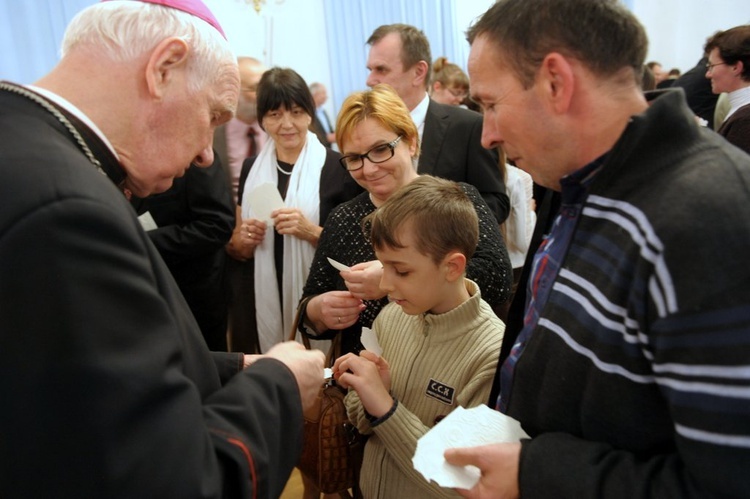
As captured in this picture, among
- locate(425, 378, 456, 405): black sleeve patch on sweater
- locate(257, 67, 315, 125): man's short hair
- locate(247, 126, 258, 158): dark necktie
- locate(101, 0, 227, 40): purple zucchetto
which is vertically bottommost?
locate(425, 378, 456, 405): black sleeve patch on sweater

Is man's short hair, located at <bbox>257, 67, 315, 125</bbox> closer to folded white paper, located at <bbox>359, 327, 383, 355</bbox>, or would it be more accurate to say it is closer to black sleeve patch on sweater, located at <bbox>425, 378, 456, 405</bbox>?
folded white paper, located at <bbox>359, 327, 383, 355</bbox>

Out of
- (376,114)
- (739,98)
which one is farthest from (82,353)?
(739,98)

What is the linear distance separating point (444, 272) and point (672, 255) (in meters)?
0.96

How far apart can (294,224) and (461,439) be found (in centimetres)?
201

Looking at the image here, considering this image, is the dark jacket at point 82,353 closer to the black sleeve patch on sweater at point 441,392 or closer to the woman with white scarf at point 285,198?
the black sleeve patch on sweater at point 441,392

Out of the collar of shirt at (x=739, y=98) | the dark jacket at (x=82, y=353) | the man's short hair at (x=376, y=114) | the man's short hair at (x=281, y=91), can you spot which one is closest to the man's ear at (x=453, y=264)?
the man's short hair at (x=376, y=114)

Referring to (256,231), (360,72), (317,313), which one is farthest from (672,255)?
(360,72)

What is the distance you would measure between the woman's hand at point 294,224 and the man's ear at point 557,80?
80.5 inches

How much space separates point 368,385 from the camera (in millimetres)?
1635


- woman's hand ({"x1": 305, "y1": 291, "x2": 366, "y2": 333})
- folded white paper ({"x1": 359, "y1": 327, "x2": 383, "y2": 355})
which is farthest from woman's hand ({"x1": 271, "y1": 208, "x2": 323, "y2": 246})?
folded white paper ({"x1": 359, "y1": 327, "x2": 383, "y2": 355})

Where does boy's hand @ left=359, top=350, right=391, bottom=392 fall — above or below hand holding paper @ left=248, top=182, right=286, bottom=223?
below

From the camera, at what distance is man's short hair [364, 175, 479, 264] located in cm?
177

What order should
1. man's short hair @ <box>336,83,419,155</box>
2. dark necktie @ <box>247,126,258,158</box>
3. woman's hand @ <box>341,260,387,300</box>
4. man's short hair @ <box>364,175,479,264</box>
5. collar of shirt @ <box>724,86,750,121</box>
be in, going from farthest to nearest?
dark necktie @ <box>247,126,258,158</box> → collar of shirt @ <box>724,86,750,121</box> → man's short hair @ <box>336,83,419,155</box> → woman's hand @ <box>341,260,387,300</box> → man's short hair @ <box>364,175,479,264</box>

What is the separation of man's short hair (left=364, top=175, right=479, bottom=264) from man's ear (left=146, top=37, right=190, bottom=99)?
0.85 metres
